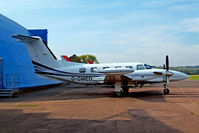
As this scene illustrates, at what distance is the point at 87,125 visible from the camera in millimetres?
6574

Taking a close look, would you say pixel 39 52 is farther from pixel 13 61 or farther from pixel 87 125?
pixel 87 125

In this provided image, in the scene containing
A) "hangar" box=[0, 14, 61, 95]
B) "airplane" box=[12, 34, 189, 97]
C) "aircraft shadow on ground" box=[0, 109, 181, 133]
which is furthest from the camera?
"hangar" box=[0, 14, 61, 95]

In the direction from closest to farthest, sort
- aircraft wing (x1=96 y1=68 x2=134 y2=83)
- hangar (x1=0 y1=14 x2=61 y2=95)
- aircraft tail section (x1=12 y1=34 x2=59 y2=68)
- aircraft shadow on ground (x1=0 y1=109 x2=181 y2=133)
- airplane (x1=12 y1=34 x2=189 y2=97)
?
aircraft shadow on ground (x1=0 y1=109 x2=181 y2=133), aircraft wing (x1=96 y1=68 x2=134 y2=83), airplane (x1=12 y1=34 x2=189 y2=97), aircraft tail section (x1=12 y1=34 x2=59 y2=68), hangar (x1=0 y1=14 x2=61 y2=95)

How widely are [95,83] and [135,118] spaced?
373 inches

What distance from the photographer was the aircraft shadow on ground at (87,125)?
5.98m

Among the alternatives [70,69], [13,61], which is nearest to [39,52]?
[70,69]

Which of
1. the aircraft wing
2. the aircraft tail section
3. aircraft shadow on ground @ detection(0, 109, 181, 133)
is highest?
the aircraft tail section

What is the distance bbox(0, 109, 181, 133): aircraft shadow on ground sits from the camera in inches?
235

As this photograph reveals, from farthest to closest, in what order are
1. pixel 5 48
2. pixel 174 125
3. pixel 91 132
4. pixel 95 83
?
pixel 5 48, pixel 95 83, pixel 174 125, pixel 91 132

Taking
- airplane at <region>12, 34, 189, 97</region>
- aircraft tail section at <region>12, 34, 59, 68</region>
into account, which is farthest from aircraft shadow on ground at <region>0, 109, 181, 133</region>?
aircraft tail section at <region>12, 34, 59, 68</region>

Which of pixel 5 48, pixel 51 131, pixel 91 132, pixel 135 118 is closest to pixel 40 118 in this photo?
pixel 51 131

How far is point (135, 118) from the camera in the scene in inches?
296

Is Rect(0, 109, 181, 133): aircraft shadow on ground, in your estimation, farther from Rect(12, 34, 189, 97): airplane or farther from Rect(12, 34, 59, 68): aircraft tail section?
Rect(12, 34, 59, 68): aircraft tail section

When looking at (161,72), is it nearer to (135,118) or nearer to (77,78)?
(77,78)
